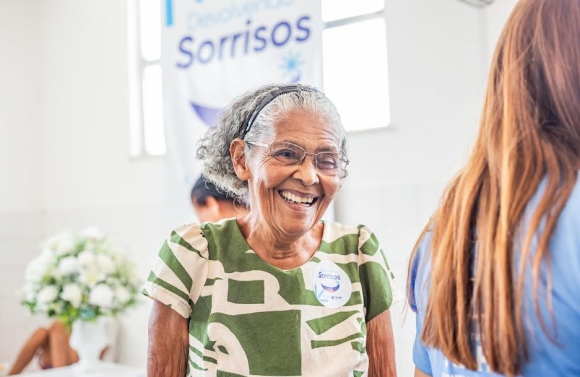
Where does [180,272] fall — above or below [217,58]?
below

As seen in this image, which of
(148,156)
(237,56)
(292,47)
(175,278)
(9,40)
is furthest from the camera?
(9,40)

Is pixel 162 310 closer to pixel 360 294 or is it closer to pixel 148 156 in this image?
pixel 360 294

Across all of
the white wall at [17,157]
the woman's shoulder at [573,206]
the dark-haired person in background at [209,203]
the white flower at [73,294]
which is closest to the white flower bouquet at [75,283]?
the white flower at [73,294]

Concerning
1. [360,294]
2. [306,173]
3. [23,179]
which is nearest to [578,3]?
[306,173]

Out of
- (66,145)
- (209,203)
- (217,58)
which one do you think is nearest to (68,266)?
(209,203)

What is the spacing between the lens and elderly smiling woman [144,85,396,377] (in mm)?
1567

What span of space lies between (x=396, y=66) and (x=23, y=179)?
130 inches

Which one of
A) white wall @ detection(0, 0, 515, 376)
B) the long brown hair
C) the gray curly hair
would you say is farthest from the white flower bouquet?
the long brown hair

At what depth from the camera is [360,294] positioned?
166 centimetres

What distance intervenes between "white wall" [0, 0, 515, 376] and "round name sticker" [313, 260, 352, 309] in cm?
211

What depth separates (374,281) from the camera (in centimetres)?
167

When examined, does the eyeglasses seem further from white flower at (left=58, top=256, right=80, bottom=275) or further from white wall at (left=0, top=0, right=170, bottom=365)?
white wall at (left=0, top=0, right=170, bottom=365)

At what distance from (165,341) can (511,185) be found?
2.91 feet

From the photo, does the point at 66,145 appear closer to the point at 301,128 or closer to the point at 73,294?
the point at 73,294
